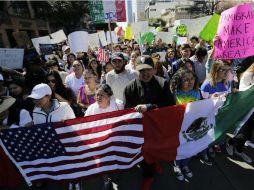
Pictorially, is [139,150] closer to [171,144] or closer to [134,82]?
[171,144]

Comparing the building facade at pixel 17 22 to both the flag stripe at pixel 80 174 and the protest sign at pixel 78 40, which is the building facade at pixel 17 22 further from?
the flag stripe at pixel 80 174

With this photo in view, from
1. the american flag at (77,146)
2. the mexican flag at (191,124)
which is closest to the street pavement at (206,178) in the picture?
the mexican flag at (191,124)

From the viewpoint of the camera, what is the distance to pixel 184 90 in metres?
4.05

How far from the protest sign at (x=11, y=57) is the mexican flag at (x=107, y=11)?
295 cm

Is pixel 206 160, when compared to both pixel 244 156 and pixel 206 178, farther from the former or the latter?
pixel 244 156

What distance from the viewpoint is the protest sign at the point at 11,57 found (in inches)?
279

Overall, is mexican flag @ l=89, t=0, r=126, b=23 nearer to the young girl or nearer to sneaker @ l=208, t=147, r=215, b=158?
the young girl

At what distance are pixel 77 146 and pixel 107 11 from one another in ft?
20.3

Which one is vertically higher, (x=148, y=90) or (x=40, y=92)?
(x=40, y=92)

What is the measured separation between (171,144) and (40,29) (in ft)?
Answer: 130

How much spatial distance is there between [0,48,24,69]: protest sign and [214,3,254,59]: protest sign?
17.2 ft

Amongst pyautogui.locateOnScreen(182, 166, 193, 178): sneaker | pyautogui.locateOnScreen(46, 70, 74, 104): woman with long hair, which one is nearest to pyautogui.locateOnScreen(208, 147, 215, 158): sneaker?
pyautogui.locateOnScreen(182, 166, 193, 178): sneaker

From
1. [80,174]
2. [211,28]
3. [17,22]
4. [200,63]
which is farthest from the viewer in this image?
[17,22]

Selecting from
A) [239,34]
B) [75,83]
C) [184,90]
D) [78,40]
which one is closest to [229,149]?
[184,90]
